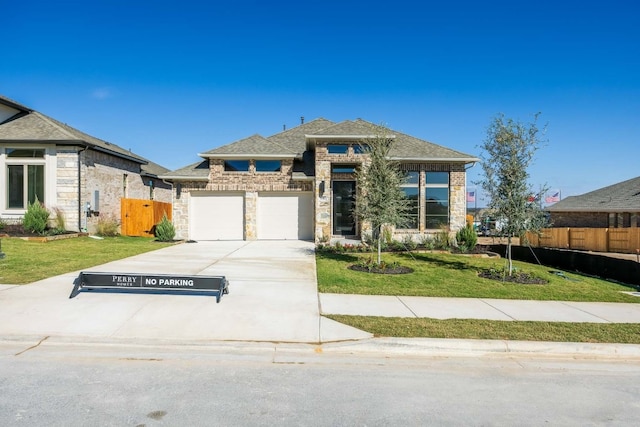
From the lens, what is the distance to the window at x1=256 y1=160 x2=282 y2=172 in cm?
1933

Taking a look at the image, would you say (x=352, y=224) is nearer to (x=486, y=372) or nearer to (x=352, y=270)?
(x=352, y=270)

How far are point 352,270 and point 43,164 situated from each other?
1642 cm

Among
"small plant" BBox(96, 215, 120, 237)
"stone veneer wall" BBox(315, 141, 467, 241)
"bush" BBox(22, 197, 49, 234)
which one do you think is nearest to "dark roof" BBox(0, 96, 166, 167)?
"bush" BBox(22, 197, 49, 234)

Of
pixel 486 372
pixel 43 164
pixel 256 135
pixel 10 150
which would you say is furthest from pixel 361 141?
pixel 10 150

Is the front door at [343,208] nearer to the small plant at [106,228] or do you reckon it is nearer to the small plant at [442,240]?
the small plant at [442,240]

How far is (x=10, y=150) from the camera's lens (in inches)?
705

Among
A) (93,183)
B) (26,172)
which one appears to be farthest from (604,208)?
(26,172)

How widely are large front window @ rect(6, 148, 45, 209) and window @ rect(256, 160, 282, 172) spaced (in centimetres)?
1039

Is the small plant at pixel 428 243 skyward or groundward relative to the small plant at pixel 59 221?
groundward

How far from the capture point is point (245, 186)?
19.2 meters

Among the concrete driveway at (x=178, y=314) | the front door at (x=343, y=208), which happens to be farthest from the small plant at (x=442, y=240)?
the concrete driveway at (x=178, y=314)

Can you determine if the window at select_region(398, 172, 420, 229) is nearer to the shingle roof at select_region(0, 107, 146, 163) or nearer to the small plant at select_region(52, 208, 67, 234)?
the shingle roof at select_region(0, 107, 146, 163)

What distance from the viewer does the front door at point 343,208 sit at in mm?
18219

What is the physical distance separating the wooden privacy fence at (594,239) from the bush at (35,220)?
24.2 m
